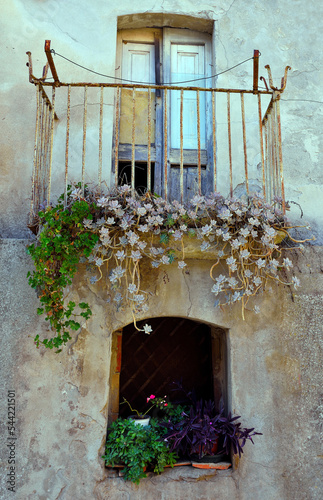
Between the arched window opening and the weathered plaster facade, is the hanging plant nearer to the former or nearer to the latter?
the weathered plaster facade

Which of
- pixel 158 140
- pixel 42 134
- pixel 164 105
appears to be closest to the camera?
pixel 42 134

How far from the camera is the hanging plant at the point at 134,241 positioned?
132 inches

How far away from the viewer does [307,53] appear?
15.6 feet

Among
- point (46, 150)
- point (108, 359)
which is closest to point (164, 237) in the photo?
point (108, 359)

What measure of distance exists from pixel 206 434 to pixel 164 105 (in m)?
3.02

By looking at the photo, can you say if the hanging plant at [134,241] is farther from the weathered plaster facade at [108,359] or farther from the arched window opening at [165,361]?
the arched window opening at [165,361]

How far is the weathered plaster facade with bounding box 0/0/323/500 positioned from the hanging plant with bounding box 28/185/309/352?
0.62ft

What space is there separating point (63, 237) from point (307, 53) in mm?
3263

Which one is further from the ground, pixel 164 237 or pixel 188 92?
pixel 188 92

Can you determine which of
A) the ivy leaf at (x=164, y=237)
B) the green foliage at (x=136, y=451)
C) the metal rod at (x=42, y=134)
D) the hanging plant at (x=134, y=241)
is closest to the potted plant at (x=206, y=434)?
the green foliage at (x=136, y=451)

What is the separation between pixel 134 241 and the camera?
3332mm

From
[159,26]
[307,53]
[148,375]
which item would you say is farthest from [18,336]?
[307,53]

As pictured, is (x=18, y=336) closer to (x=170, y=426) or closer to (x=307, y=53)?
(x=170, y=426)

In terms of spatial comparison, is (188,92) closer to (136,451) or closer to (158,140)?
(158,140)
